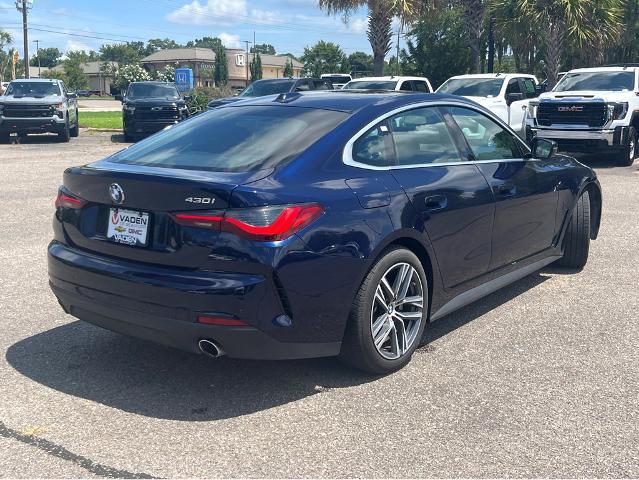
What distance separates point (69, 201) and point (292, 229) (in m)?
1.47

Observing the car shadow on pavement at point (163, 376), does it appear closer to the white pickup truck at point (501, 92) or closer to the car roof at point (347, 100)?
the car roof at point (347, 100)

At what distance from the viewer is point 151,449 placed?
338 cm

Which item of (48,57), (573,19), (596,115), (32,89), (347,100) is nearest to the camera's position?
(347,100)

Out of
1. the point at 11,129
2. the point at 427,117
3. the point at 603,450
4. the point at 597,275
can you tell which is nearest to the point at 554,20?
the point at 11,129

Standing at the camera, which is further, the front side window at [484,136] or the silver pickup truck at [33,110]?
the silver pickup truck at [33,110]

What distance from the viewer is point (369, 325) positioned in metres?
4.06

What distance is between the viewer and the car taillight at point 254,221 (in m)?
3.58

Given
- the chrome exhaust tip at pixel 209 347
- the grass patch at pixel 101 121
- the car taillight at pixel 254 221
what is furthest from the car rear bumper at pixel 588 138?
the grass patch at pixel 101 121

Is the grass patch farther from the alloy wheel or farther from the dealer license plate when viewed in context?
the alloy wheel

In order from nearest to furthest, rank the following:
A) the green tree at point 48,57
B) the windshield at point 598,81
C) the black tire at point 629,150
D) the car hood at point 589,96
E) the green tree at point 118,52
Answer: the car hood at point 589,96
the black tire at point 629,150
the windshield at point 598,81
the green tree at point 118,52
the green tree at point 48,57

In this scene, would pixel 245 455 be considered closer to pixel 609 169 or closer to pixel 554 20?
pixel 609 169

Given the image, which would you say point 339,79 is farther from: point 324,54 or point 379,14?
point 324,54

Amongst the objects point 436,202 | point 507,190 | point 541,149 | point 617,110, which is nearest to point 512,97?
point 617,110

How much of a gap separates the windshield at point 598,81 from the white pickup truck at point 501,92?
96cm
